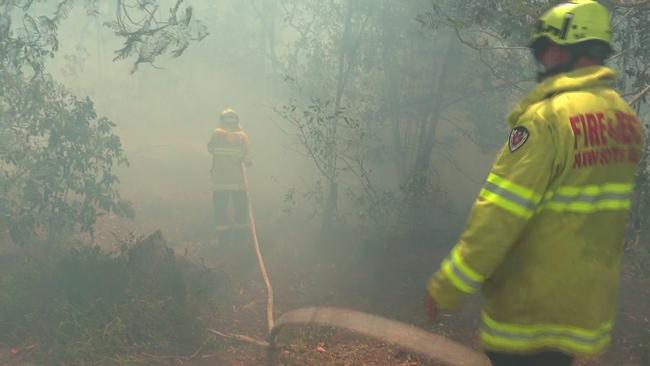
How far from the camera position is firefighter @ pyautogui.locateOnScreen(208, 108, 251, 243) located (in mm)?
9094

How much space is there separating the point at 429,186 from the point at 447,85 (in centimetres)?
184

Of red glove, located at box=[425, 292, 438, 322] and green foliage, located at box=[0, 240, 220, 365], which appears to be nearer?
red glove, located at box=[425, 292, 438, 322]

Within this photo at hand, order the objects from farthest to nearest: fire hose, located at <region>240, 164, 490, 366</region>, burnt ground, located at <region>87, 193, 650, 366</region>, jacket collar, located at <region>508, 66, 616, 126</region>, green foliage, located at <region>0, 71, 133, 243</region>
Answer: green foliage, located at <region>0, 71, 133, 243</region>
burnt ground, located at <region>87, 193, 650, 366</region>
fire hose, located at <region>240, 164, 490, 366</region>
jacket collar, located at <region>508, 66, 616, 126</region>

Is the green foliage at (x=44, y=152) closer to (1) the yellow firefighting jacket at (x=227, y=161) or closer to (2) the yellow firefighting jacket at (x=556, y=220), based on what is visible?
(1) the yellow firefighting jacket at (x=227, y=161)

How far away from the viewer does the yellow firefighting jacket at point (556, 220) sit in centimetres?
192

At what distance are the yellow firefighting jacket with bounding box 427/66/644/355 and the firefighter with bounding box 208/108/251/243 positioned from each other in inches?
290

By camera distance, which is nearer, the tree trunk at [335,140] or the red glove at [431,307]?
the red glove at [431,307]

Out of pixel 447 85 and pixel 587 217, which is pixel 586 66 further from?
pixel 447 85

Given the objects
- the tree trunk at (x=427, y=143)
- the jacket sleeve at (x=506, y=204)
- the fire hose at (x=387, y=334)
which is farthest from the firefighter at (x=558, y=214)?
the tree trunk at (x=427, y=143)

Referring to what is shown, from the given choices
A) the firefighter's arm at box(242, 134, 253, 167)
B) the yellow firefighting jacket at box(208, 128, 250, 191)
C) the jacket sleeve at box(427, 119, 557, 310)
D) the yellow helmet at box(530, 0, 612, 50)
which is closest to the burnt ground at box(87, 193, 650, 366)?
the yellow firefighting jacket at box(208, 128, 250, 191)

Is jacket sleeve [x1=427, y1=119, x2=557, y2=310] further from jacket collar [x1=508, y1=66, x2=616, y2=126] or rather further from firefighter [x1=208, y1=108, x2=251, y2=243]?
firefighter [x1=208, y1=108, x2=251, y2=243]

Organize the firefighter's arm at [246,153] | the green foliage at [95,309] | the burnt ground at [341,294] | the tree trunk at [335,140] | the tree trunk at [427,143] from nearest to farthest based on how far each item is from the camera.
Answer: the burnt ground at [341,294] < the green foliage at [95,309] < the tree trunk at [427,143] < the tree trunk at [335,140] < the firefighter's arm at [246,153]

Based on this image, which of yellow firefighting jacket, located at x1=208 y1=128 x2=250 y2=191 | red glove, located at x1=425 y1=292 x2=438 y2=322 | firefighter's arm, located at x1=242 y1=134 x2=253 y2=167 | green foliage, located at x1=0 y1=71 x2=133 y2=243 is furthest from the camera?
firefighter's arm, located at x1=242 y1=134 x2=253 y2=167

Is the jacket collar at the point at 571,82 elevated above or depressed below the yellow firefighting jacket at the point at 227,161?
above
